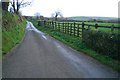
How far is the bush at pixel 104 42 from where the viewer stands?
1131 cm

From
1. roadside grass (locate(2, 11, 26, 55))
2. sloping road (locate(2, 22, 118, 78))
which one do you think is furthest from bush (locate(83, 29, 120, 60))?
roadside grass (locate(2, 11, 26, 55))

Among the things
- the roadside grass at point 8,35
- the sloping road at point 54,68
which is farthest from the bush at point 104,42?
the roadside grass at point 8,35

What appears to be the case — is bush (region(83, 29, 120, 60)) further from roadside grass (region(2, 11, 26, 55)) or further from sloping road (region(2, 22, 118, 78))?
roadside grass (region(2, 11, 26, 55))

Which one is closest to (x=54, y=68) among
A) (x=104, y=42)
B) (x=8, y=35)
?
(x=104, y=42)

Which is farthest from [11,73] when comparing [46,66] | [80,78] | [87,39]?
[87,39]

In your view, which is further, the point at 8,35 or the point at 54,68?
the point at 8,35

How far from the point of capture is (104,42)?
12.6 m

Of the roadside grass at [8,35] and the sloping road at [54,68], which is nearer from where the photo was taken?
the sloping road at [54,68]

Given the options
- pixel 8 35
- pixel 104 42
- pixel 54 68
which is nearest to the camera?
pixel 54 68

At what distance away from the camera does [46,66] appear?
1051 cm

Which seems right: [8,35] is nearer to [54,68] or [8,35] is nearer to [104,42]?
[104,42]

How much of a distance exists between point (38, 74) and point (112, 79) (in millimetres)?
2555

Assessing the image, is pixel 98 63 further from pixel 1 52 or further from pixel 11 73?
pixel 1 52

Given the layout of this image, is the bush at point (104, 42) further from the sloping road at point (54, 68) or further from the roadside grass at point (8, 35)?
the roadside grass at point (8, 35)
